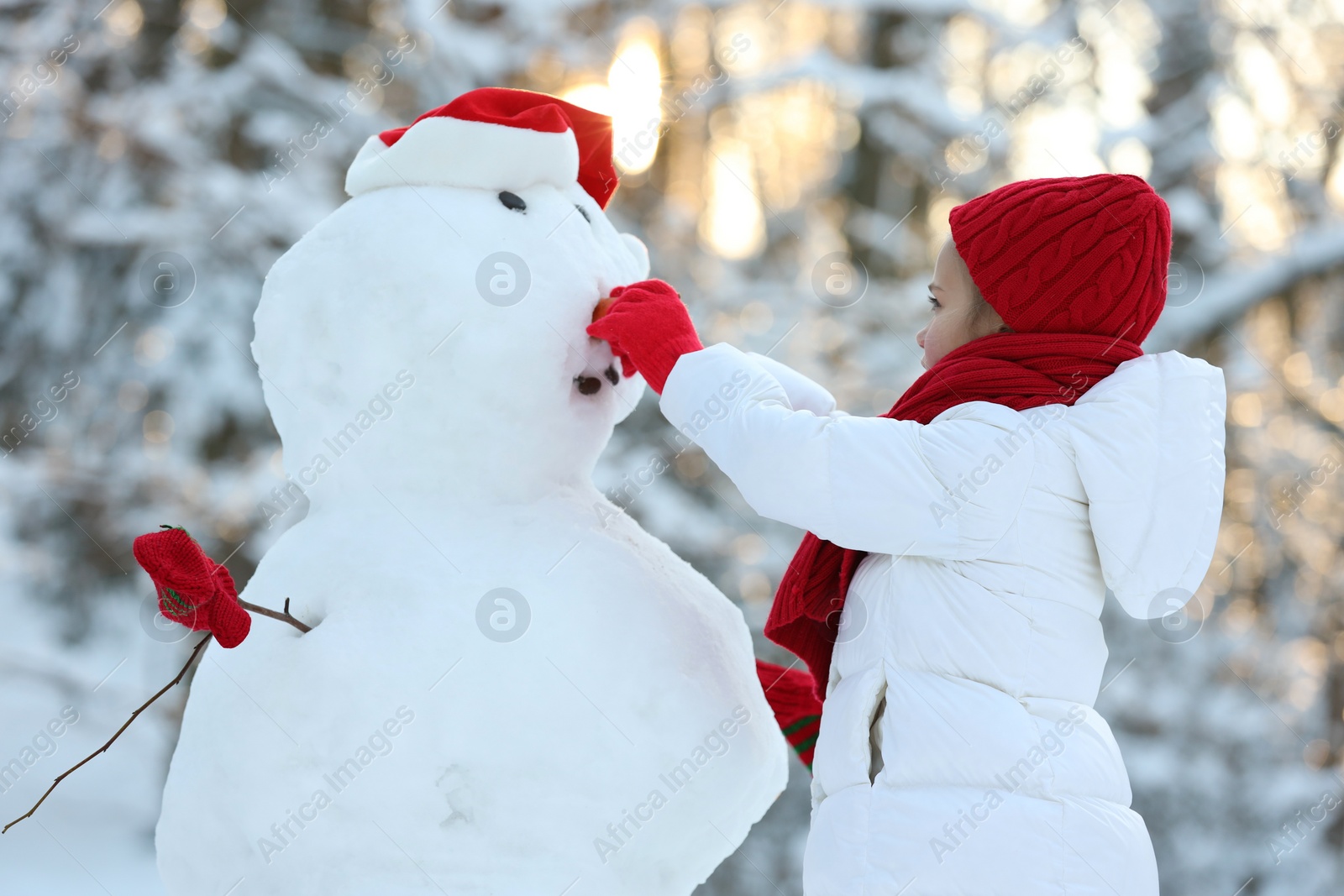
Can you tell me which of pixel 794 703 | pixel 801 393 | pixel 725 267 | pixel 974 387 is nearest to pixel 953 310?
pixel 974 387

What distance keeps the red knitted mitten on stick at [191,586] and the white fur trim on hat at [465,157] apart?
1.93ft

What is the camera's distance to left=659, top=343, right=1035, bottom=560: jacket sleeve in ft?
4.16

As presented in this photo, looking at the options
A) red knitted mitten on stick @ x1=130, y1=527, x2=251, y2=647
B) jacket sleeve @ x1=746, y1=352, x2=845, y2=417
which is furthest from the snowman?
jacket sleeve @ x1=746, y1=352, x2=845, y2=417

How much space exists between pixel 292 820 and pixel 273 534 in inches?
114

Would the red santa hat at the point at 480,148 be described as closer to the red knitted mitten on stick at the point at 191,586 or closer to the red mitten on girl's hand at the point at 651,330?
the red mitten on girl's hand at the point at 651,330

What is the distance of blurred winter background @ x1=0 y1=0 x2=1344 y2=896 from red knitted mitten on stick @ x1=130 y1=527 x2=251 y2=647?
2.79m

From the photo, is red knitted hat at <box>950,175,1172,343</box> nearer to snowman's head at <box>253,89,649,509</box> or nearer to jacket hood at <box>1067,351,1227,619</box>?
jacket hood at <box>1067,351,1227,619</box>

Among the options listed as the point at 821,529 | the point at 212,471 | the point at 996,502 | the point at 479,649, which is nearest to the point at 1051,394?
the point at 996,502

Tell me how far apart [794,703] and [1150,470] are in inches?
25.5

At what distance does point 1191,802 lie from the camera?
4543 millimetres

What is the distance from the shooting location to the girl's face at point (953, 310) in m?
1.43

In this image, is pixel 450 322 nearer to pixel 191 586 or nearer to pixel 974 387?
pixel 191 586

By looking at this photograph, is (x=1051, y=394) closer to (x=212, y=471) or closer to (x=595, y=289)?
(x=595, y=289)

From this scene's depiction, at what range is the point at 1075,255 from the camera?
4.35 feet
